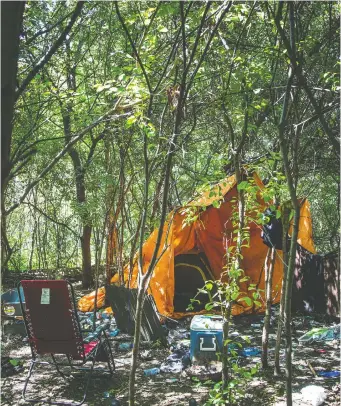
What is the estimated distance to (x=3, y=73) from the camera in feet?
3.47

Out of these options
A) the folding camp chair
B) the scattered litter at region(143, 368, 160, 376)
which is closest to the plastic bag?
the scattered litter at region(143, 368, 160, 376)

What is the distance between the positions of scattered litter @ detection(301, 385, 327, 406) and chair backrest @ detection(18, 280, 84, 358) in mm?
1891

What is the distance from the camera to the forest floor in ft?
12.6

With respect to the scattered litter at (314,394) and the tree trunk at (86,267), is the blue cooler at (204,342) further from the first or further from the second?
the tree trunk at (86,267)

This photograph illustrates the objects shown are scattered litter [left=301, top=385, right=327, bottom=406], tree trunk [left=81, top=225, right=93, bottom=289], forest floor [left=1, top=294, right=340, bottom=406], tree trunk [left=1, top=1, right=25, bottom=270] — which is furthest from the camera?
tree trunk [left=81, top=225, right=93, bottom=289]

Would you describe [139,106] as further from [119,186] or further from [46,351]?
[119,186]

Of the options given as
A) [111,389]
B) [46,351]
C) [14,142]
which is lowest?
[111,389]

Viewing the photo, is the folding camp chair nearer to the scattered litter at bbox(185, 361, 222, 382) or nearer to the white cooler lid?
the scattered litter at bbox(185, 361, 222, 382)

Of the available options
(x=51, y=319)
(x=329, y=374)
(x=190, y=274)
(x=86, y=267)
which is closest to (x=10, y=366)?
(x=51, y=319)

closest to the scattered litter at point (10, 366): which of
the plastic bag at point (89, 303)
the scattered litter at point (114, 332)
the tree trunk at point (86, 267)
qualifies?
the scattered litter at point (114, 332)

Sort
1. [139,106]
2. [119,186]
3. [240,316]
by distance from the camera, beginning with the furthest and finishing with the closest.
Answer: [240,316]
[119,186]
[139,106]

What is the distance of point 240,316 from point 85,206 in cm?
315

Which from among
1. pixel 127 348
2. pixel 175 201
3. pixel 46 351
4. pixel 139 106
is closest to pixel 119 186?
pixel 127 348

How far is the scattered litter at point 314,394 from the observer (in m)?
3.57
